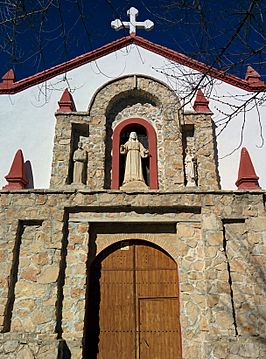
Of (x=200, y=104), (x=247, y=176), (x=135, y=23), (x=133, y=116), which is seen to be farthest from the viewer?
(x=135, y=23)

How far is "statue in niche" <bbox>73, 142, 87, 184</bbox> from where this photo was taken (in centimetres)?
863

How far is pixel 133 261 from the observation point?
7.81 metres

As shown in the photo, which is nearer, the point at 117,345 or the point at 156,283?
the point at 117,345

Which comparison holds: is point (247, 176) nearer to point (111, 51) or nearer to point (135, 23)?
point (111, 51)

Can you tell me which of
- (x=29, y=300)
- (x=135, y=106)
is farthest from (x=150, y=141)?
(x=29, y=300)

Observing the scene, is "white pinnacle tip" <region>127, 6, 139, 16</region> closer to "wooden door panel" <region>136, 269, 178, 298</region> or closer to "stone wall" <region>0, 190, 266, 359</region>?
"stone wall" <region>0, 190, 266, 359</region>

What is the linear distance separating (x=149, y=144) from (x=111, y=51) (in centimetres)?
302

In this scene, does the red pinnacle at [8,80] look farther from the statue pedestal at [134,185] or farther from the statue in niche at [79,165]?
the statue pedestal at [134,185]

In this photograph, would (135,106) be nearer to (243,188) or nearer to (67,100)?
(67,100)

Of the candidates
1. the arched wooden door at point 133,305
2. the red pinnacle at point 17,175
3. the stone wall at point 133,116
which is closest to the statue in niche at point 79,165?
the stone wall at point 133,116

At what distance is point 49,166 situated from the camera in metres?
8.98

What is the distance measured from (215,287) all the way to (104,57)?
6674 millimetres

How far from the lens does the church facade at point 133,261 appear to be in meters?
6.93

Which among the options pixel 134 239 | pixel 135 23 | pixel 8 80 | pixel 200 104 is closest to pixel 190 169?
pixel 200 104
